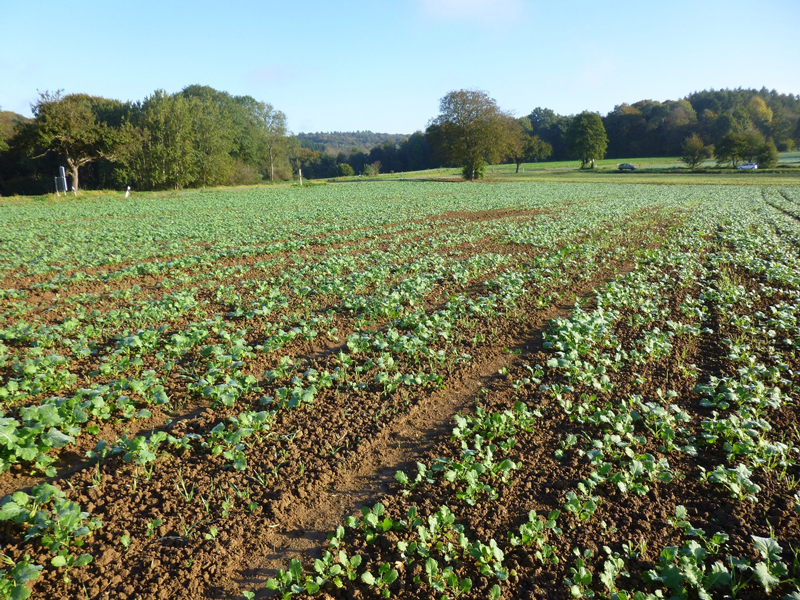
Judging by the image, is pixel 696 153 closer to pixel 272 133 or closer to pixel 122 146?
pixel 272 133

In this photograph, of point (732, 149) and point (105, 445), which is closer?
point (105, 445)

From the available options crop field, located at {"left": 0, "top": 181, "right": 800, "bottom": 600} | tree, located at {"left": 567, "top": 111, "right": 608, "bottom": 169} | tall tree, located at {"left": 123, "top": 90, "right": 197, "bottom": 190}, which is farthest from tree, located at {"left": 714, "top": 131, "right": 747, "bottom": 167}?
tall tree, located at {"left": 123, "top": 90, "right": 197, "bottom": 190}

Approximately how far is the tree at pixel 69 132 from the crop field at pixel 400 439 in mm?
39077

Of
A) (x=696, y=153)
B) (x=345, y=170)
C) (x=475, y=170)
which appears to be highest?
(x=345, y=170)

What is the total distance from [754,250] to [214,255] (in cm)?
1899

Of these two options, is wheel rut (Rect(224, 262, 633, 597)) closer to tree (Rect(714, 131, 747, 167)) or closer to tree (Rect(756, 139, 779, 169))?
tree (Rect(714, 131, 747, 167))

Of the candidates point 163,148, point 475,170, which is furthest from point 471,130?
point 163,148

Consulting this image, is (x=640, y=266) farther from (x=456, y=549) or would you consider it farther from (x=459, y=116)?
(x=459, y=116)

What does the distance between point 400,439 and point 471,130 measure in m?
71.5

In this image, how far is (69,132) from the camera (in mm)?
40625

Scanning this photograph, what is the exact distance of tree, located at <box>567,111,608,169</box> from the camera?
93688 mm

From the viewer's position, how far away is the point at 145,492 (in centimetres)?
429

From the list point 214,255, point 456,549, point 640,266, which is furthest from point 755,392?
point 214,255

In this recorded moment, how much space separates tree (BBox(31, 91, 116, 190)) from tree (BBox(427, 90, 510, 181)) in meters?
47.1
